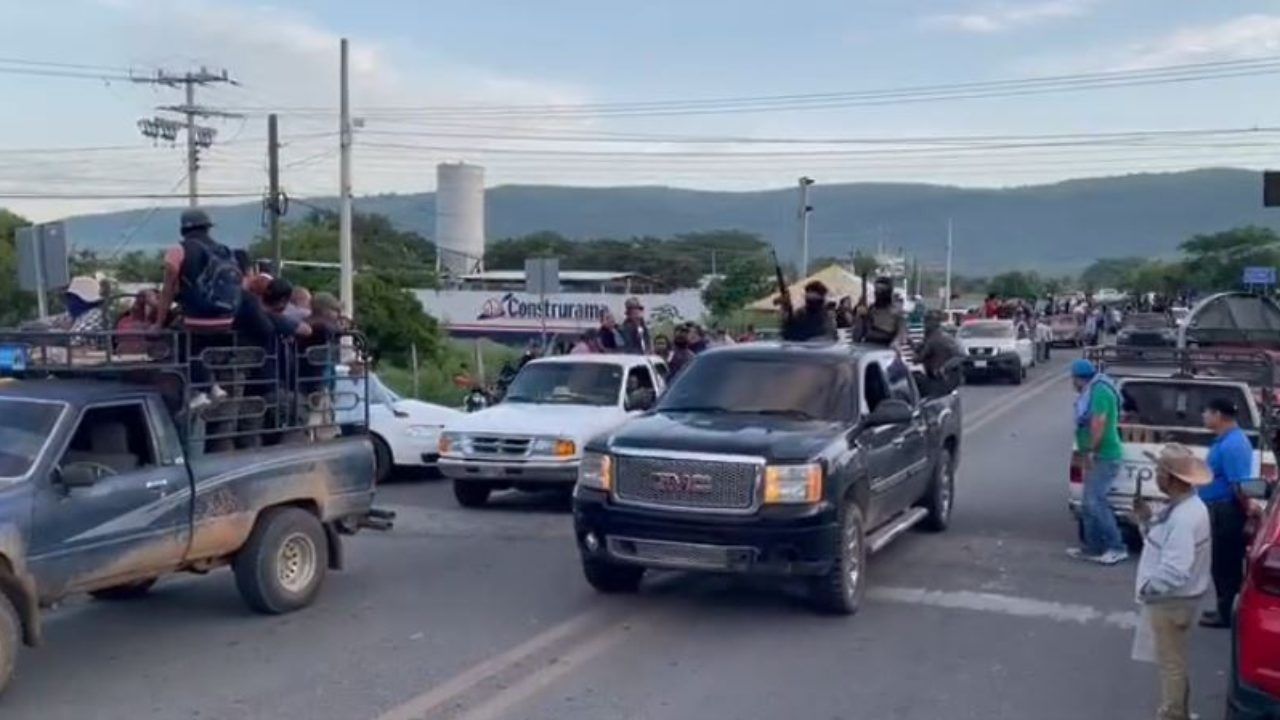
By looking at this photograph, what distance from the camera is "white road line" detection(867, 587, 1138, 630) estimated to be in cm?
980

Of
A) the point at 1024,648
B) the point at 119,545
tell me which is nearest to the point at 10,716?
the point at 119,545

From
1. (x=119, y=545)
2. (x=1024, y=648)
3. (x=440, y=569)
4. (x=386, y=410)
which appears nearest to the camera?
(x=119, y=545)

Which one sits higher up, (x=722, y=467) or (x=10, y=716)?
(x=722, y=467)

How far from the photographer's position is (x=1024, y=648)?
8.95 m

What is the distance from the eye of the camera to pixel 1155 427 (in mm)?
12531

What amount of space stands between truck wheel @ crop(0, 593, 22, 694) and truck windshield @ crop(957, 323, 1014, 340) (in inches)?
1263

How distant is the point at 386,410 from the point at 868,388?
7.61 m

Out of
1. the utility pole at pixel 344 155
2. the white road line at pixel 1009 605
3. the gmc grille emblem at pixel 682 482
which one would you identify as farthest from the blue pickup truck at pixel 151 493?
the utility pole at pixel 344 155

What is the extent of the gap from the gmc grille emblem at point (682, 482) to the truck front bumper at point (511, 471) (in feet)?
15.9

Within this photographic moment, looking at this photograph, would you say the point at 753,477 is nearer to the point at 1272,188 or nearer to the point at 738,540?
the point at 738,540

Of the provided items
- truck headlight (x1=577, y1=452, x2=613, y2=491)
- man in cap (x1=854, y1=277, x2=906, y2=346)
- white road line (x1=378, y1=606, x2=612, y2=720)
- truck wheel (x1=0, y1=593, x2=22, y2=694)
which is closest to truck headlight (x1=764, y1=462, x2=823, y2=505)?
truck headlight (x1=577, y1=452, x2=613, y2=491)

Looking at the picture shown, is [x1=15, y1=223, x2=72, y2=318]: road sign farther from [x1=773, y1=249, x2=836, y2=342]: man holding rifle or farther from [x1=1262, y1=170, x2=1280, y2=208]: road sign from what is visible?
[x1=1262, y1=170, x2=1280, y2=208]: road sign

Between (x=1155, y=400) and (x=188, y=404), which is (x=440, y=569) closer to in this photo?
(x=188, y=404)

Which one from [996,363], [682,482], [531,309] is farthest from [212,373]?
[531,309]
